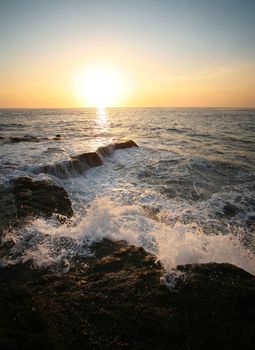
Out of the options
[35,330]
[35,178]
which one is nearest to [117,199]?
[35,178]

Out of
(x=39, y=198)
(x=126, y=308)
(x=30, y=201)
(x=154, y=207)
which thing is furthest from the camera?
(x=154, y=207)

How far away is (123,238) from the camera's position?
18.5ft

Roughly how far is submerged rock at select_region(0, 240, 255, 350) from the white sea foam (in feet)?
1.56

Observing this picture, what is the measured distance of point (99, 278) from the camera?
13.7 feet

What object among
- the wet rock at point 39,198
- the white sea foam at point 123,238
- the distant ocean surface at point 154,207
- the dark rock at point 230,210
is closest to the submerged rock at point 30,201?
the wet rock at point 39,198

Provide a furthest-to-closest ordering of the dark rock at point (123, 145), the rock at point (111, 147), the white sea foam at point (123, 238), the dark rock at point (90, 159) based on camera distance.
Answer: the dark rock at point (123, 145) → the rock at point (111, 147) → the dark rock at point (90, 159) → the white sea foam at point (123, 238)

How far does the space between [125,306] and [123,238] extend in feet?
7.24

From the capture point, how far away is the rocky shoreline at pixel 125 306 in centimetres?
297

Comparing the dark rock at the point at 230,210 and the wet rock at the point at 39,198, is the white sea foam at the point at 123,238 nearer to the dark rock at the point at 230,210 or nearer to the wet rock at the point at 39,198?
the wet rock at the point at 39,198

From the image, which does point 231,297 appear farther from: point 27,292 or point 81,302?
point 27,292

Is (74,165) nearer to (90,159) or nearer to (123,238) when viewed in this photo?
(90,159)

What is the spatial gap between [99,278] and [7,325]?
4.91ft

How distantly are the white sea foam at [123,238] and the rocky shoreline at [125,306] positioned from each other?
356mm

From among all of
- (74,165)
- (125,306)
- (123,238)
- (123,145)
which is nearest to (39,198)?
(123,238)
